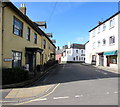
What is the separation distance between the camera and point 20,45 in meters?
12.1

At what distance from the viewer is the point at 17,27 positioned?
38.1 ft

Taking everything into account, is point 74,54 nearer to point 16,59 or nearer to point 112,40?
point 112,40

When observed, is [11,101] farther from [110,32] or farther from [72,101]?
[110,32]

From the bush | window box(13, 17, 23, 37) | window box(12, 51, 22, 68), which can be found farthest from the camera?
window box(13, 17, 23, 37)

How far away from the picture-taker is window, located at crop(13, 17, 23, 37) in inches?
433

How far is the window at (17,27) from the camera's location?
11.0m

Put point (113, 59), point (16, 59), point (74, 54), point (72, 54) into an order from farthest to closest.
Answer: point (74, 54)
point (72, 54)
point (113, 59)
point (16, 59)

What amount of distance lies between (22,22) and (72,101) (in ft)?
32.4

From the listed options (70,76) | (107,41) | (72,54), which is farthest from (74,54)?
(70,76)

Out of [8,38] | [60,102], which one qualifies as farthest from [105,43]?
[60,102]

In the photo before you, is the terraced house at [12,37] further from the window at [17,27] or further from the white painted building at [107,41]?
the white painted building at [107,41]

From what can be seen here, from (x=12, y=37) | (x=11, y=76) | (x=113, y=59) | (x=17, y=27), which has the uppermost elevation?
(x=17, y=27)

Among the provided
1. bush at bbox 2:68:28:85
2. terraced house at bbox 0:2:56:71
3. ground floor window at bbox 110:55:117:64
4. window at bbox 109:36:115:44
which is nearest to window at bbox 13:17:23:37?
terraced house at bbox 0:2:56:71

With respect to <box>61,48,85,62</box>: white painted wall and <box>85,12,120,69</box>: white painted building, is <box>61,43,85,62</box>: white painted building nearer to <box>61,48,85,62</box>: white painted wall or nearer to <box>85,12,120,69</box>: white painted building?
<box>61,48,85,62</box>: white painted wall
